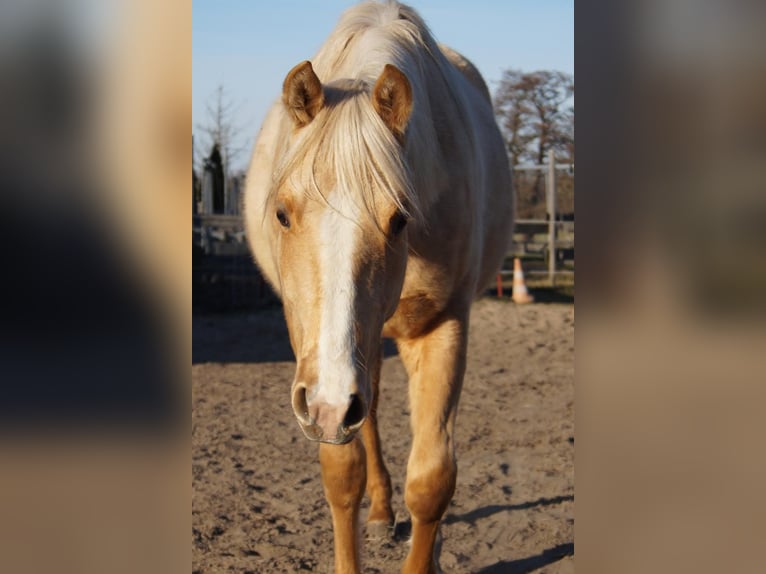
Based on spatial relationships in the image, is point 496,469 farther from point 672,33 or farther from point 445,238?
point 672,33

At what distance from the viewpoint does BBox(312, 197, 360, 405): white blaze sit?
6.66 ft

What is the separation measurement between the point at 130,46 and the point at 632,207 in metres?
0.57

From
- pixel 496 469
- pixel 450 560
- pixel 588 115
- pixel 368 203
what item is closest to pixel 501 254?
pixel 496 469

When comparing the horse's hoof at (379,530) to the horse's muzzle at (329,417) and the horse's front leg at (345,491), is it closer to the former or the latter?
the horse's front leg at (345,491)

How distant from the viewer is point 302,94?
7.97ft

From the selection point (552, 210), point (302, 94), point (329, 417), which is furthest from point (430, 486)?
point (552, 210)

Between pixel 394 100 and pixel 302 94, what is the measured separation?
295mm

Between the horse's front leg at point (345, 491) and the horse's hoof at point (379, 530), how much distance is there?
70 cm

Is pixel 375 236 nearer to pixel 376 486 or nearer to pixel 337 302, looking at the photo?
pixel 337 302

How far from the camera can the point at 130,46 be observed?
85 centimetres

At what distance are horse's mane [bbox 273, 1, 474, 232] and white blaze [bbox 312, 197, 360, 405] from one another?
0.28 feet

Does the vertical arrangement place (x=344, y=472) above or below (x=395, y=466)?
above

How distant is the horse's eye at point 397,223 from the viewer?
2348mm

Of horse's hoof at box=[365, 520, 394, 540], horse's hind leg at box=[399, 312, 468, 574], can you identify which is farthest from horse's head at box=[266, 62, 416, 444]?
horse's hoof at box=[365, 520, 394, 540]
